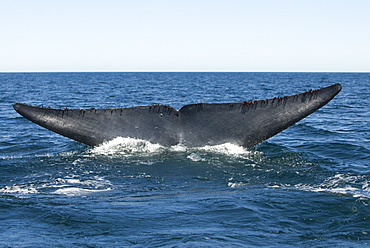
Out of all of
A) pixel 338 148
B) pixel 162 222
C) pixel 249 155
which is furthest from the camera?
pixel 338 148

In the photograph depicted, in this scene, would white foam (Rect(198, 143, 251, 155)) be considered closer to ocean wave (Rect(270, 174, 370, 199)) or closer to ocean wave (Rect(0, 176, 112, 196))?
ocean wave (Rect(270, 174, 370, 199))

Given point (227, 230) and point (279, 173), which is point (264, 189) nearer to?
point (279, 173)

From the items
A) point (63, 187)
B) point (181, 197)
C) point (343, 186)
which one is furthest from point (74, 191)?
point (343, 186)

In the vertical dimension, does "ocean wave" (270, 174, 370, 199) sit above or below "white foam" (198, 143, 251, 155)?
below

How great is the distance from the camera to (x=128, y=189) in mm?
6809

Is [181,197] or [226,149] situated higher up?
[226,149]

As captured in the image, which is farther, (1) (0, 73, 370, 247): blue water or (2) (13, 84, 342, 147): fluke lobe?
(2) (13, 84, 342, 147): fluke lobe

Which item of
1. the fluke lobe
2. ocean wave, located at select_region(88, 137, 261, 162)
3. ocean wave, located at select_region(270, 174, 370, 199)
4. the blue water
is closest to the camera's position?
the blue water

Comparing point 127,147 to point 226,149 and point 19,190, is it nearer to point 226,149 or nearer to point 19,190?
point 226,149

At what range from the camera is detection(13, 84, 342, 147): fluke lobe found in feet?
24.3

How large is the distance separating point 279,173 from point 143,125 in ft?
8.04

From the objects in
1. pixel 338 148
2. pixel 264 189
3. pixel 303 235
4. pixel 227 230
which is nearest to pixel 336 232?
pixel 303 235

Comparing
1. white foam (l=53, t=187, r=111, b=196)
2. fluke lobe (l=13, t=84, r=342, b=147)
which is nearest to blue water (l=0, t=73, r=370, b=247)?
white foam (l=53, t=187, r=111, b=196)

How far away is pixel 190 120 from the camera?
7.74 metres
